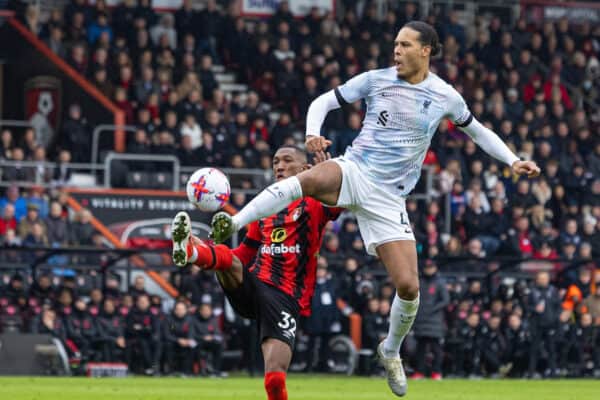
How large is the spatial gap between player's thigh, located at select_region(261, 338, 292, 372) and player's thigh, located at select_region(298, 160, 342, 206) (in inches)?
44.4

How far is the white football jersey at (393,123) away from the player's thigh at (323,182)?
35 cm

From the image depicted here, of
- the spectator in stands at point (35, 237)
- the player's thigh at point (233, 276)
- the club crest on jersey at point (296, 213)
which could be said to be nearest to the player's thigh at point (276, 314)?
the player's thigh at point (233, 276)

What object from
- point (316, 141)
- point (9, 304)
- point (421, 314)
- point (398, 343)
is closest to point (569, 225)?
point (421, 314)

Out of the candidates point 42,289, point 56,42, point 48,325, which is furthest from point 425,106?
point 56,42

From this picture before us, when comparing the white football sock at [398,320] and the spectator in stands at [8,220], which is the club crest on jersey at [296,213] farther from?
the spectator in stands at [8,220]

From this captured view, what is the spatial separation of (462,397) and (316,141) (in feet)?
21.8

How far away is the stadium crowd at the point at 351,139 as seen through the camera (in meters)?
23.3

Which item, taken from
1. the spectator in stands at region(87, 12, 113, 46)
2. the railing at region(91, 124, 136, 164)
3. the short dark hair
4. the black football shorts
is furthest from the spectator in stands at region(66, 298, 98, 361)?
the short dark hair

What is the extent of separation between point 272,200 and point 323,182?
54cm

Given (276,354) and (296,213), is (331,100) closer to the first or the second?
(296,213)

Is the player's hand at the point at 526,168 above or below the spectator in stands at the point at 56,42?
below

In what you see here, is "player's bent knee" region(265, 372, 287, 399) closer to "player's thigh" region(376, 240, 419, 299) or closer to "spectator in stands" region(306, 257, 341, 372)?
"player's thigh" region(376, 240, 419, 299)

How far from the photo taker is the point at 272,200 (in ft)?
35.0

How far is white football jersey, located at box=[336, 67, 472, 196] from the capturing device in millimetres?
11547
